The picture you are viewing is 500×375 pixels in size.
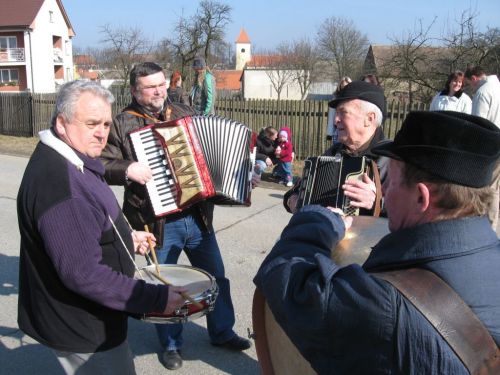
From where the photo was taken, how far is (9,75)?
148 ft

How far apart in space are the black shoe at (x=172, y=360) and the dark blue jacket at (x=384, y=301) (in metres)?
2.26

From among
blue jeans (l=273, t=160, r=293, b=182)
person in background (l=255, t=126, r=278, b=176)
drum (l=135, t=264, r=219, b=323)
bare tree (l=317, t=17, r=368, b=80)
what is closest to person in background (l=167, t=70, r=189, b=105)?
person in background (l=255, t=126, r=278, b=176)

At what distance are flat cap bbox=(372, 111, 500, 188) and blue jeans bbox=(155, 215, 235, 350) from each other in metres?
2.21

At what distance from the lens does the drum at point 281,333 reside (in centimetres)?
137

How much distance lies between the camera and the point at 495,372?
3.44 ft

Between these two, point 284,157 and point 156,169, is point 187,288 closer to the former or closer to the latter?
point 156,169

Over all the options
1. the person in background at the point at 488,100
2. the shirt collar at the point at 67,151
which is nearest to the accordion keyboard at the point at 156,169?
the shirt collar at the point at 67,151

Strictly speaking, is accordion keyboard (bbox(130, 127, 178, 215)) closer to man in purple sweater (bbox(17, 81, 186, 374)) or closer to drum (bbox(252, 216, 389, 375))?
man in purple sweater (bbox(17, 81, 186, 374))

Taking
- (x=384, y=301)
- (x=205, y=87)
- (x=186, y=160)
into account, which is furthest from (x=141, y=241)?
(x=205, y=87)

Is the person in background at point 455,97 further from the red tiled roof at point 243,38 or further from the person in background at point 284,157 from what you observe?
the red tiled roof at point 243,38

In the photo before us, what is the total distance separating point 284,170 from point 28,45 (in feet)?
140

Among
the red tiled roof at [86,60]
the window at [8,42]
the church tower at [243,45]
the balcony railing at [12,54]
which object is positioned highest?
the church tower at [243,45]

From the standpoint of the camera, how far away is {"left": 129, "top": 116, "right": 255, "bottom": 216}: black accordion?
2971mm

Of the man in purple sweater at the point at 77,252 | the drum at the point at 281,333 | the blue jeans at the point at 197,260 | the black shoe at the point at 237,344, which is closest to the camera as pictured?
the drum at the point at 281,333
